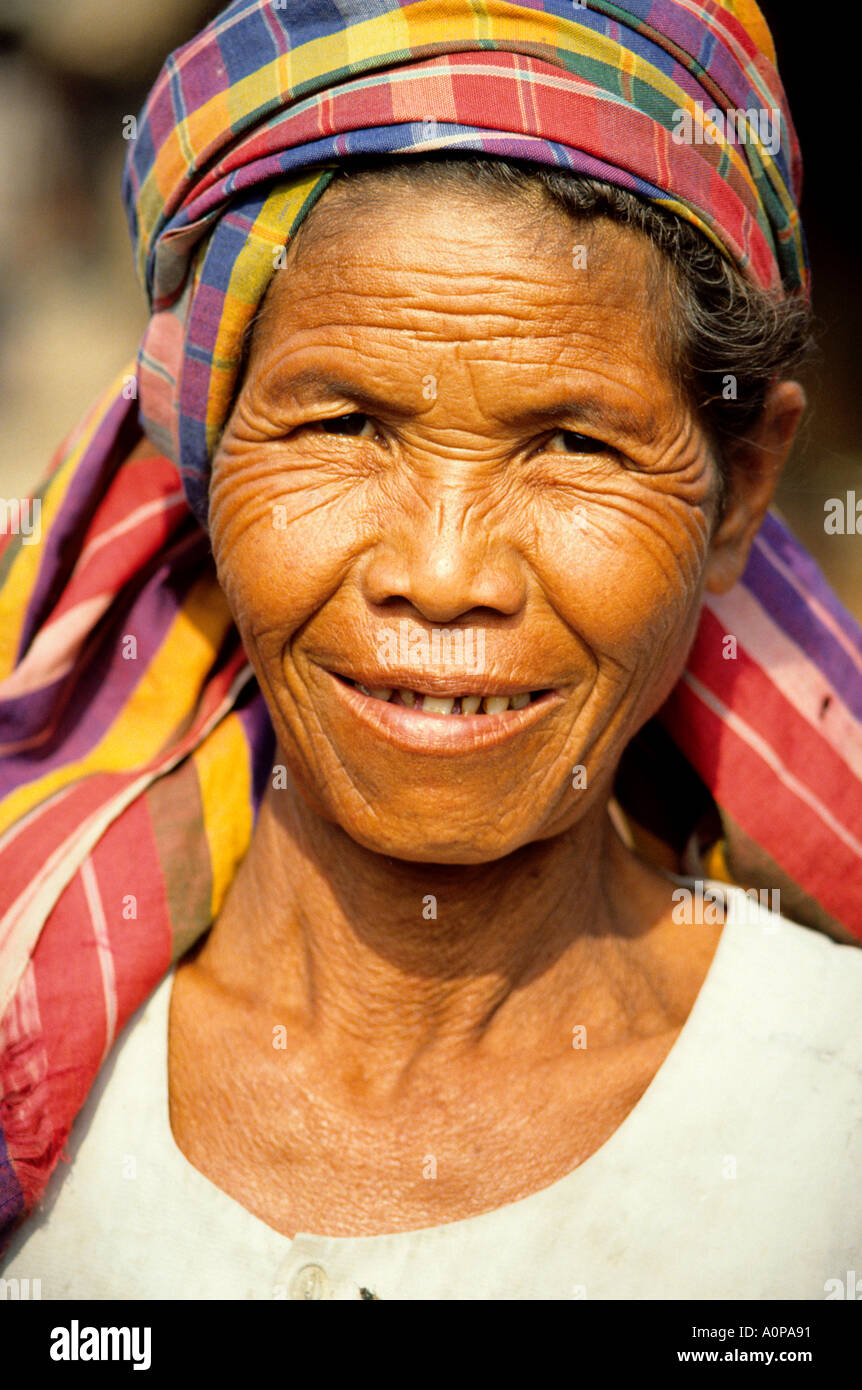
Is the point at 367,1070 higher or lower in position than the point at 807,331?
lower

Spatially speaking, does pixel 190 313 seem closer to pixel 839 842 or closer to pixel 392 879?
pixel 392 879

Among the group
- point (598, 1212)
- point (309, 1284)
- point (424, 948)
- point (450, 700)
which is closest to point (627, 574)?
point (450, 700)

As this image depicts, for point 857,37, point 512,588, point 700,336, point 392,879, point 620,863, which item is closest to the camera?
point 512,588

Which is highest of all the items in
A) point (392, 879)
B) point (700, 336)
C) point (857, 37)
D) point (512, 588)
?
point (857, 37)

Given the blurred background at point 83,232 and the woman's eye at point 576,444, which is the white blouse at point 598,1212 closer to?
the woman's eye at point 576,444

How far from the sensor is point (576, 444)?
2020 millimetres

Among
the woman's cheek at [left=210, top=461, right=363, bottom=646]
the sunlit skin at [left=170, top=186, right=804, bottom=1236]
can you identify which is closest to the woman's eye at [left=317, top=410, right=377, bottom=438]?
the sunlit skin at [left=170, top=186, right=804, bottom=1236]

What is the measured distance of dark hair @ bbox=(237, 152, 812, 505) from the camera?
1.90 meters

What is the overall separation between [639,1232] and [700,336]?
4.54 ft

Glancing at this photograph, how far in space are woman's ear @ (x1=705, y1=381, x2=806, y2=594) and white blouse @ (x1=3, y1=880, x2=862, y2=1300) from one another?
2.43 feet

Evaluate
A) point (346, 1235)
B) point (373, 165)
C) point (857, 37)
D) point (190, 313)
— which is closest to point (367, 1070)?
point (346, 1235)

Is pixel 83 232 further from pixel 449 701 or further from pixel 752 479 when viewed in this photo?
pixel 449 701

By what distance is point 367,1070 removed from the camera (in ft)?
7.44

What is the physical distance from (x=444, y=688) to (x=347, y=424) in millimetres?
439
